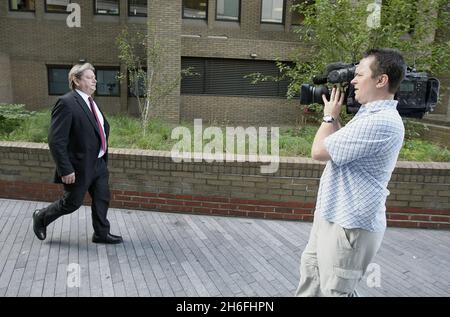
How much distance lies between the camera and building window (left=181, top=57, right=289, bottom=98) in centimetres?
1553

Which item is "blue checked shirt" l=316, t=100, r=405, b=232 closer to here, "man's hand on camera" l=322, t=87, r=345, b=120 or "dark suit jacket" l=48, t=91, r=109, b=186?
"man's hand on camera" l=322, t=87, r=345, b=120

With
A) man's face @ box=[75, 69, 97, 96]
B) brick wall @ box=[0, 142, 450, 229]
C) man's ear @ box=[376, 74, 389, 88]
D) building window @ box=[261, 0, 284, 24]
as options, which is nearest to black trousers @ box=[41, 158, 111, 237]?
man's face @ box=[75, 69, 97, 96]

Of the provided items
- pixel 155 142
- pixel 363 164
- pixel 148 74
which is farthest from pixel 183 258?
pixel 148 74

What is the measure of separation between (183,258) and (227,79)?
42.3 feet

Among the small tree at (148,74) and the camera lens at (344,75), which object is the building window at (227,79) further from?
the camera lens at (344,75)

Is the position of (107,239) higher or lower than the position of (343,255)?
lower

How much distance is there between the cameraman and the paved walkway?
43.3 inches

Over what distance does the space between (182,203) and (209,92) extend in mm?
11260

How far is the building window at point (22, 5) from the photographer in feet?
50.5

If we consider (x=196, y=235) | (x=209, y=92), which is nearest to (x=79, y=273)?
(x=196, y=235)

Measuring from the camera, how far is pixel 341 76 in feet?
7.65

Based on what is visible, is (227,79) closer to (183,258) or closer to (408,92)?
(183,258)

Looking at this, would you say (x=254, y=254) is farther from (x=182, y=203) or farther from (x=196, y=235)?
(x=182, y=203)

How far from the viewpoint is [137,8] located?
1568 centimetres
